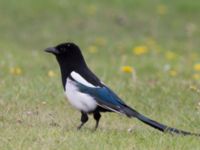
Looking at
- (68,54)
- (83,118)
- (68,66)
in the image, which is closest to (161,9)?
(68,54)

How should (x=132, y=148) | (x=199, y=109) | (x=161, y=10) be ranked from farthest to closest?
1. (x=161, y=10)
2. (x=199, y=109)
3. (x=132, y=148)

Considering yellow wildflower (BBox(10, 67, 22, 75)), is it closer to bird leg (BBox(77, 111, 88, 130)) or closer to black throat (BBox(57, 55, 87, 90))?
black throat (BBox(57, 55, 87, 90))

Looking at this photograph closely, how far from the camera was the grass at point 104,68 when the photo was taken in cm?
648

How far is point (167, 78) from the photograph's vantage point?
34.5 feet

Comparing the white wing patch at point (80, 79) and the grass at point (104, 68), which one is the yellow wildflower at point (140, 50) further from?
the white wing patch at point (80, 79)

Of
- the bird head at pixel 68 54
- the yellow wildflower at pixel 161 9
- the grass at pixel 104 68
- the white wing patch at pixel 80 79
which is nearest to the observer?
the grass at pixel 104 68

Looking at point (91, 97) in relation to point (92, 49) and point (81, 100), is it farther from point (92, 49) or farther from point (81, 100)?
point (92, 49)

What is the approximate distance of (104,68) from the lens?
11.5 metres

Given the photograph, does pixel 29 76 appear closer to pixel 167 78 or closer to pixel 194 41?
pixel 167 78

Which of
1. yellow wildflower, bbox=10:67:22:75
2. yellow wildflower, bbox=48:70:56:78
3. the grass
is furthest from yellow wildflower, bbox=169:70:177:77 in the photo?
→ yellow wildflower, bbox=10:67:22:75

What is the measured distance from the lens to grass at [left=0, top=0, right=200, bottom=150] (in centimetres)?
648

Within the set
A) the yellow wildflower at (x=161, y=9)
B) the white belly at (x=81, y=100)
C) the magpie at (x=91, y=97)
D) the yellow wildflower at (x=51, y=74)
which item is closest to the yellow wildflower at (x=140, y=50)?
the yellow wildflower at (x=51, y=74)

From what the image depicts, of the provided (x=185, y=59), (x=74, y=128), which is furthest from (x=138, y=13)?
(x=74, y=128)

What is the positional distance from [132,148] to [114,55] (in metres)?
8.27
